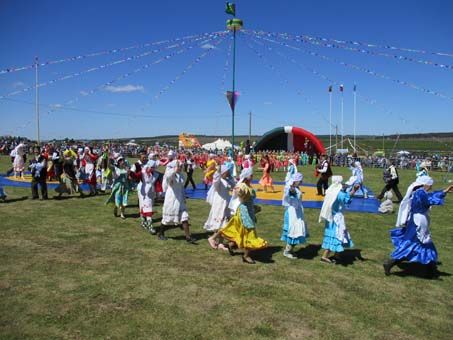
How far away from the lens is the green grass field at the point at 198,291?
15.7 feet

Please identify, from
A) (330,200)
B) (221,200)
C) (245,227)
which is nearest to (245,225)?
(245,227)

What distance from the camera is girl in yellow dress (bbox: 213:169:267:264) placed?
721cm

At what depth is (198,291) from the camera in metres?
5.88

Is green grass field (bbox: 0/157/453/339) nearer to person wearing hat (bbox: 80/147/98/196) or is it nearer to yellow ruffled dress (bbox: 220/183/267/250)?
yellow ruffled dress (bbox: 220/183/267/250)

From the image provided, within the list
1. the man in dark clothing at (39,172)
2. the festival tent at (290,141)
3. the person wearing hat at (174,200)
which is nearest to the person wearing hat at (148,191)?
the person wearing hat at (174,200)

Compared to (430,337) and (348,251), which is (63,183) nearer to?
(348,251)

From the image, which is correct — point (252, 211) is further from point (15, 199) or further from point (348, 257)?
point (15, 199)

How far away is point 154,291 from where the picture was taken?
19.1 ft

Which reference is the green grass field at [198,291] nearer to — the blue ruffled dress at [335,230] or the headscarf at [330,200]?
the blue ruffled dress at [335,230]

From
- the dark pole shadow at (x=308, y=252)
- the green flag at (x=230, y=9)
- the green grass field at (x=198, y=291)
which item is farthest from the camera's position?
the green flag at (x=230, y=9)

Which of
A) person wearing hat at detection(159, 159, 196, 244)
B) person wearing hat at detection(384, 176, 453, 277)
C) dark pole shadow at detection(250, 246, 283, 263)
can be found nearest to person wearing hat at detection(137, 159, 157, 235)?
person wearing hat at detection(159, 159, 196, 244)

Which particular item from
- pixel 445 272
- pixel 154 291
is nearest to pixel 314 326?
pixel 154 291

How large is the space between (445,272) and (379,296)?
6.48 feet

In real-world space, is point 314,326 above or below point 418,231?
below
